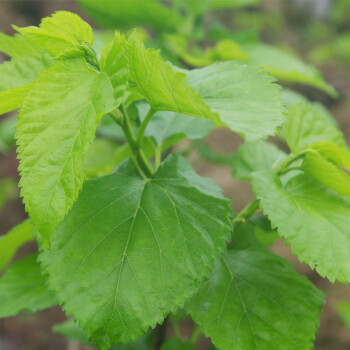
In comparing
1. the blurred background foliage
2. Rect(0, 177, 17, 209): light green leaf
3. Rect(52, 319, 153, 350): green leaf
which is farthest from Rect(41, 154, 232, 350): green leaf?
Rect(0, 177, 17, 209): light green leaf

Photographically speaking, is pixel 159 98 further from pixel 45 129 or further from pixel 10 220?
pixel 10 220

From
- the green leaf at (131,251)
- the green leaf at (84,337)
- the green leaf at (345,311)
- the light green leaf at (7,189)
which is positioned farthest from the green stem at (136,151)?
the light green leaf at (7,189)

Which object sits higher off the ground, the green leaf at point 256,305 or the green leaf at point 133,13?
the green leaf at point 133,13

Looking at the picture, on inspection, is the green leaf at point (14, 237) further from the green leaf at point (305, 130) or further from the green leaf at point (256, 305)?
the green leaf at point (305, 130)

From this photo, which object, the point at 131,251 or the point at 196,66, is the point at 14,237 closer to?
the point at 131,251

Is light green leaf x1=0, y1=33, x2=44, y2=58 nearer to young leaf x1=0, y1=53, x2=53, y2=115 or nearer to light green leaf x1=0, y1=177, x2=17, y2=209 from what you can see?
young leaf x1=0, y1=53, x2=53, y2=115

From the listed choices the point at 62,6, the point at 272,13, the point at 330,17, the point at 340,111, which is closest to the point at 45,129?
the point at 340,111
